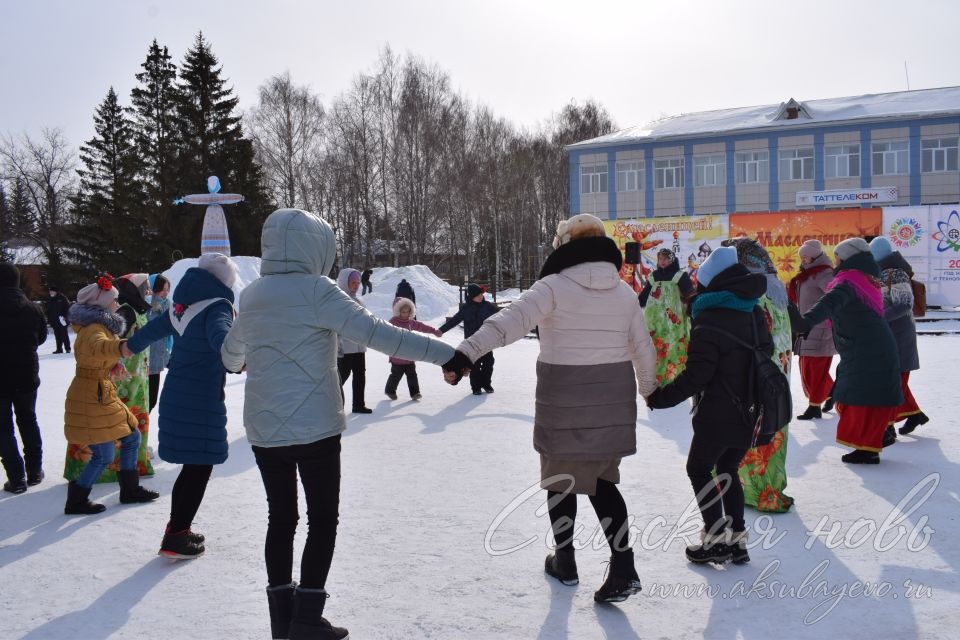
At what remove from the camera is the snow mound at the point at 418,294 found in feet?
84.3

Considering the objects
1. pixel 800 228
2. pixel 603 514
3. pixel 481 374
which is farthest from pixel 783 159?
pixel 603 514

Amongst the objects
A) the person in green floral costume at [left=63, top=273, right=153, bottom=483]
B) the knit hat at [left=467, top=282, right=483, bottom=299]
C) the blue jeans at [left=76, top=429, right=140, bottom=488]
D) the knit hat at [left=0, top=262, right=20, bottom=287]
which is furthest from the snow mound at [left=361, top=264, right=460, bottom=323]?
the blue jeans at [left=76, top=429, right=140, bottom=488]

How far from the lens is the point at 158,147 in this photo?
3712cm

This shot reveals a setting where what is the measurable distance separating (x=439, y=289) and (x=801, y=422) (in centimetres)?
2246

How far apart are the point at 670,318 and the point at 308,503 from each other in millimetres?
6054

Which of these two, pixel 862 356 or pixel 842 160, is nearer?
pixel 862 356

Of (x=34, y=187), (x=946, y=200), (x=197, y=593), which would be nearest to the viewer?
(x=197, y=593)

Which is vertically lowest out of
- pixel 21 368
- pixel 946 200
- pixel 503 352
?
pixel 503 352

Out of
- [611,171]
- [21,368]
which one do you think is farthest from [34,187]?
[21,368]

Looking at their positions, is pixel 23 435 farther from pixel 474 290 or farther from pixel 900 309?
pixel 900 309

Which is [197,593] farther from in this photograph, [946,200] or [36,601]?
[946,200]

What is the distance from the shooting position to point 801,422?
7.29m

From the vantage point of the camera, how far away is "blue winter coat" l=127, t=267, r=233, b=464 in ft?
12.2

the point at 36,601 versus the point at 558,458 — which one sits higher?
the point at 558,458
